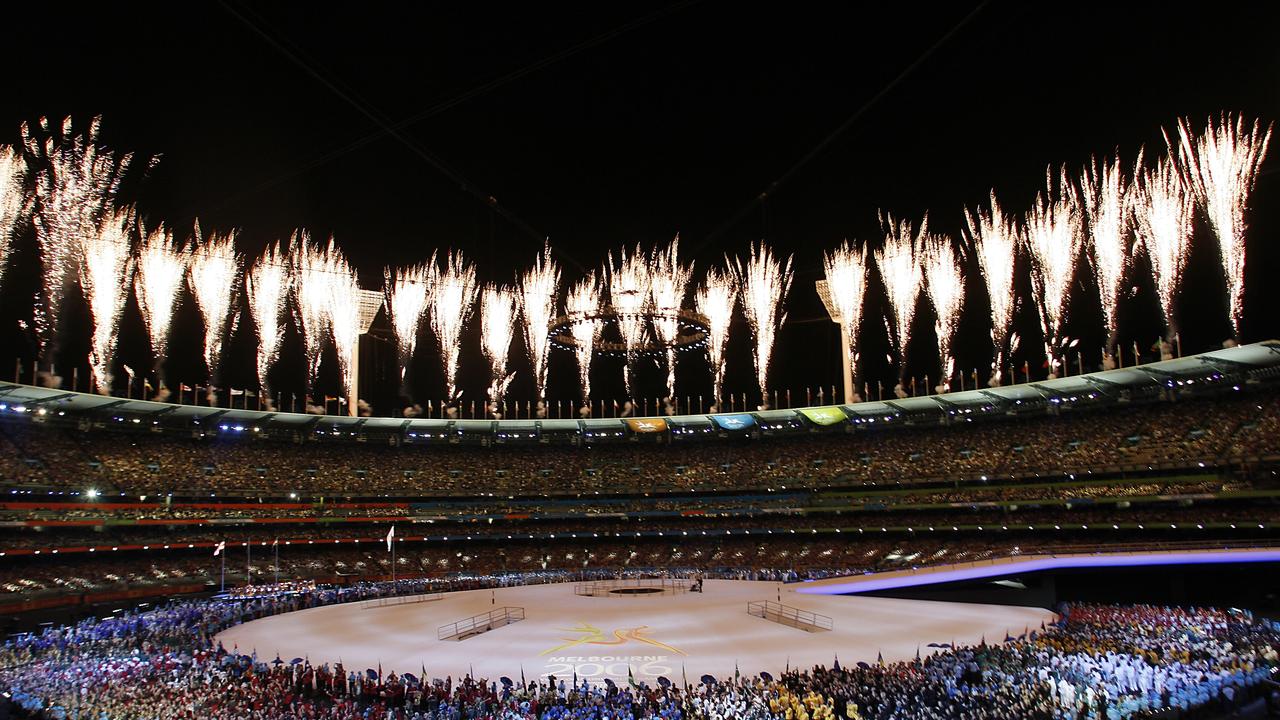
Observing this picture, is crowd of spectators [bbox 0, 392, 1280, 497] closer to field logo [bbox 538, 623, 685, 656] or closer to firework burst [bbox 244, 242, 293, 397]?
firework burst [bbox 244, 242, 293, 397]

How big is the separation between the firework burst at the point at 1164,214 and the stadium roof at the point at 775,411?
1257 cm

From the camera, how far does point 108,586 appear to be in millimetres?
44312

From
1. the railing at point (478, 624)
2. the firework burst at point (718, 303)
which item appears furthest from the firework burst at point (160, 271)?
the firework burst at point (718, 303)

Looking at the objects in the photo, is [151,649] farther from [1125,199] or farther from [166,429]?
[1125,199]

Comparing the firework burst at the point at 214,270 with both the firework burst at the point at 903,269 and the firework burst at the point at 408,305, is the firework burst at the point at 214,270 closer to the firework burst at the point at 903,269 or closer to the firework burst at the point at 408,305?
the firework burst at the point at 408,305

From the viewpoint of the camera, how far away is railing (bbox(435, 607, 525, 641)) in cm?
3525

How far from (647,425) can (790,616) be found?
1449 inches

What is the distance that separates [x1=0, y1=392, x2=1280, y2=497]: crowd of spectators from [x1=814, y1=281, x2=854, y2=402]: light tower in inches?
161

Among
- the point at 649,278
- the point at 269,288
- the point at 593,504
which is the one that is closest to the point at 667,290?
the point at 649,278

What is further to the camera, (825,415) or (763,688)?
(825,415)

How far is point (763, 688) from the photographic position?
1961cm

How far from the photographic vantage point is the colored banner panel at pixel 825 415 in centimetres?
6806

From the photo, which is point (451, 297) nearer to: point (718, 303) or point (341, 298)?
point (341, 298)

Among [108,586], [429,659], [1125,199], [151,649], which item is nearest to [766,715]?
[429,659]
